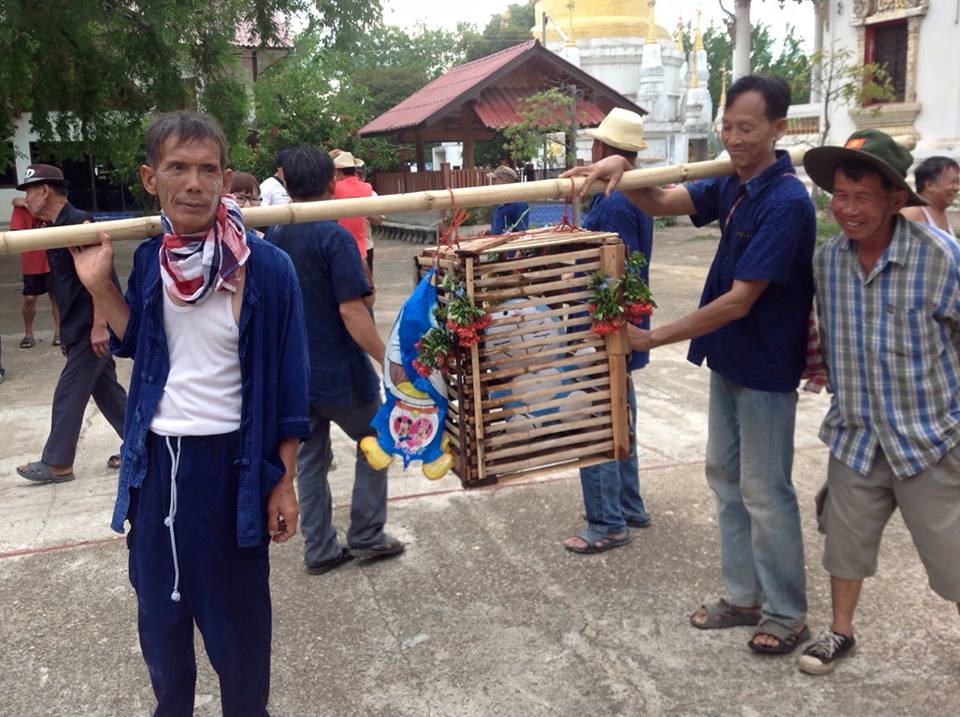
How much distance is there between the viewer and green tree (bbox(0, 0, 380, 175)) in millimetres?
9734

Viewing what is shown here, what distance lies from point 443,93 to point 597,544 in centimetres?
1801

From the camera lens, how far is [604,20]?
33.9m

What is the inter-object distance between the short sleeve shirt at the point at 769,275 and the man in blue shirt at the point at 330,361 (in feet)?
4.43

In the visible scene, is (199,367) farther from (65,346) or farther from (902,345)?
(65,346)

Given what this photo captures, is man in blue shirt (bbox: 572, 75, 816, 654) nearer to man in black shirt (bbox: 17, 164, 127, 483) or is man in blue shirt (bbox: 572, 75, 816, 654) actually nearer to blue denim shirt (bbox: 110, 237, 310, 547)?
blue denim shirt (bbox: 110, 237, 310, 547)

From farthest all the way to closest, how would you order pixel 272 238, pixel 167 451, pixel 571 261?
1. pixel 272 238
2. pixel 571 261
3. pixel 167 451

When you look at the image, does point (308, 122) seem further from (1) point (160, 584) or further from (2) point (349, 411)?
(1) point (160, 584)

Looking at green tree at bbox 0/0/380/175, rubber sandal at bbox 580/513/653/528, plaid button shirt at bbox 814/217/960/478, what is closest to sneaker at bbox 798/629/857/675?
plaid button shirt at bbox 814/217/960/478

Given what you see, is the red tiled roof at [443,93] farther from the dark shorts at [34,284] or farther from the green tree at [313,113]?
the dark shorts at [34,284]

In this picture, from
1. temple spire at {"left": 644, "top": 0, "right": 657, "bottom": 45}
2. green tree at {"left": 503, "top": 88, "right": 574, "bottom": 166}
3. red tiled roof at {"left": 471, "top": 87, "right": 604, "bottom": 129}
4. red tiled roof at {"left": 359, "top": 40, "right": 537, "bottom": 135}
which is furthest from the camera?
temple spire at {"left": 644, "top": 0, "right": 657, "bottom": 45}

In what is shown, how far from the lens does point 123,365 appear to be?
7.89m

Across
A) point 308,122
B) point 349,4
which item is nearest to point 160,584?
point 349,4

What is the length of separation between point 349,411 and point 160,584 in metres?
1.59

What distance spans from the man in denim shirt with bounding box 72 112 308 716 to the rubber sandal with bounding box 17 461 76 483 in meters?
3.15
